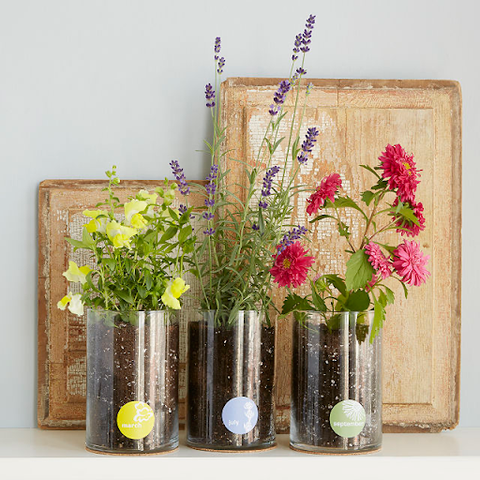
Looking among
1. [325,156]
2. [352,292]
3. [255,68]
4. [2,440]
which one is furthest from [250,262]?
[2,440]

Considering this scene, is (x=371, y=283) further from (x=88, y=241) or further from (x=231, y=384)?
(x=88, y=241)

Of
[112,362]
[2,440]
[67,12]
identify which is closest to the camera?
[112,362]

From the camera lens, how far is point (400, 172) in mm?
864

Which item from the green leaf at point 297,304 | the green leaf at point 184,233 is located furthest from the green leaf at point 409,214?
the green leaf at point 184,233

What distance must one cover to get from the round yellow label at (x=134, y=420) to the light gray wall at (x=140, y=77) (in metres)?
0.30

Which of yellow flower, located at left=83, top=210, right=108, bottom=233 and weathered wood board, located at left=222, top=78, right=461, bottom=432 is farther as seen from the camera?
weathered wood board, located at left=222, top=78, right=461, bottom=432

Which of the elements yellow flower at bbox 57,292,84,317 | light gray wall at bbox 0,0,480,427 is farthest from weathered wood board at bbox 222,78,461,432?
yellow flower at bbox 57,292,84,317

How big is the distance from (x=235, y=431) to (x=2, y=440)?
1.35ft

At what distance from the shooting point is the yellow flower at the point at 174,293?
846mm

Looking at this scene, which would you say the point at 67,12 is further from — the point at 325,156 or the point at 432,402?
the point at 432,402

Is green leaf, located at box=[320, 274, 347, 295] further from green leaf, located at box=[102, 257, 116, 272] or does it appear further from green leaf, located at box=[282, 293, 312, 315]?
green leaf, located at box=[102, 257, 116, 272]

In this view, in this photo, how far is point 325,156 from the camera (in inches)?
41.9

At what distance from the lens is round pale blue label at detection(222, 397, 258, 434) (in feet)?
2.87

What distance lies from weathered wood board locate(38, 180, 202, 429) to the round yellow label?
0.20m
